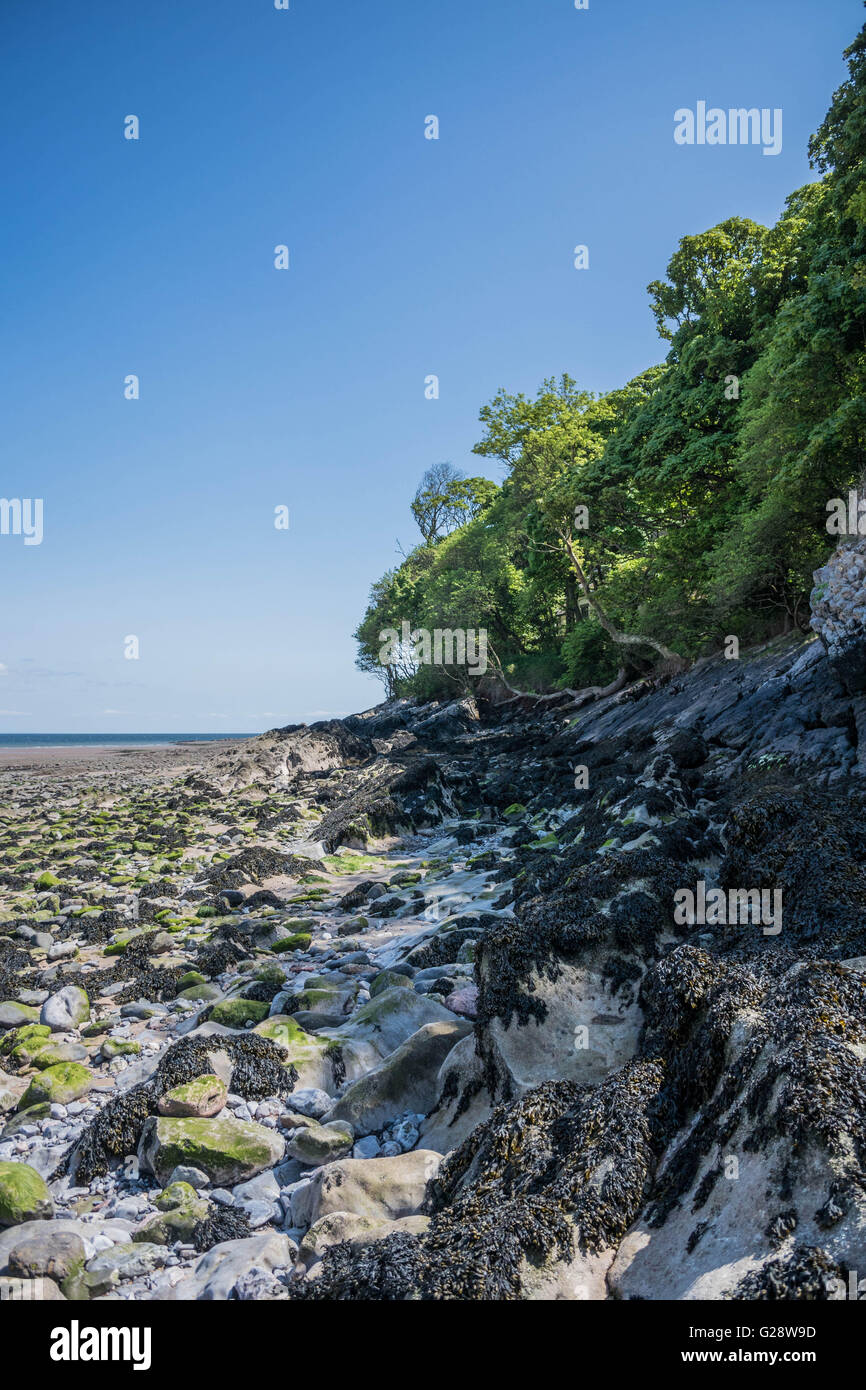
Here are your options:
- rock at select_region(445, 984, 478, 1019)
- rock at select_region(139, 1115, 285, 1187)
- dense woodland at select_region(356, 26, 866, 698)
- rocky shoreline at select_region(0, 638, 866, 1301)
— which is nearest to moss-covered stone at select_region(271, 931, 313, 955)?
rocky shoreline at select_region(0, 638, 866, 1301)

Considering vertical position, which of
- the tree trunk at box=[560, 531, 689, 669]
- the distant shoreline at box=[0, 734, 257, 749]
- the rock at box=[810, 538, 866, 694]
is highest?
the tree trunk at box=[560, 531, 689, 669]

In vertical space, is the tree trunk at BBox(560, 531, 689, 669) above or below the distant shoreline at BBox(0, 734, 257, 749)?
above

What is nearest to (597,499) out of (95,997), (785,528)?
(785,528)

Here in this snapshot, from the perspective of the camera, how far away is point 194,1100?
5004 millimetres

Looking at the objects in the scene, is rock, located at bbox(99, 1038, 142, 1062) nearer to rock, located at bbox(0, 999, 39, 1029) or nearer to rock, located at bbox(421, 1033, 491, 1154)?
rock, located at bbox(0, 999, 39, 1029)

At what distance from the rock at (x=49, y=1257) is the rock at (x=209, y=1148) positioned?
810 mm

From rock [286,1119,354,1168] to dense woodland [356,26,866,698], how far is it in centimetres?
1301

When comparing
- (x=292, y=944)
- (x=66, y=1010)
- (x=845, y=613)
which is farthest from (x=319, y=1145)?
(x=845, y=613)

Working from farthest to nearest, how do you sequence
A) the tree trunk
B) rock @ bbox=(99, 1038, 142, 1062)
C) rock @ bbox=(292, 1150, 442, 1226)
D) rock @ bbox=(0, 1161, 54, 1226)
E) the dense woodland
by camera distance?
the tree trunk, the dense woodland, rock @ bbox=(99, 1038, 142, 1062), rock @ bbox=(0, 1161, 54, 1226), rock @ bbox=(292, 1150, 442, 1226)

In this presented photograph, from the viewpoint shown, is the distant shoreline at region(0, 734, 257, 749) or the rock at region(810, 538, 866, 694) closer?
the rock at region(810, 538, 866, 694)

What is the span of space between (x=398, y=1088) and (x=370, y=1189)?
126 cm

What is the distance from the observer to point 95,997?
8.24m

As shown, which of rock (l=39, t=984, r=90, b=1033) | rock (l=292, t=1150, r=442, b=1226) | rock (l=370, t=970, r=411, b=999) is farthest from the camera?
rock (l=39, t=984, r=90, b=1033)

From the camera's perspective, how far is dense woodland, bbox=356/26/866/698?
13.0m
